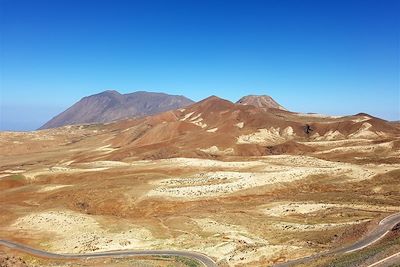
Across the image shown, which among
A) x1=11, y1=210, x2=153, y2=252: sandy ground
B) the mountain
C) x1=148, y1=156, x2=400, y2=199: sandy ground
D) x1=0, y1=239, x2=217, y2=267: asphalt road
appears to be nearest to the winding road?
x1=0, y1=239, x2=217, y2=267: asphalt road

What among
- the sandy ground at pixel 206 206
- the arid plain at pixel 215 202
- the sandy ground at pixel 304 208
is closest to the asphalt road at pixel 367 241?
the arid plain at pixel 215 202

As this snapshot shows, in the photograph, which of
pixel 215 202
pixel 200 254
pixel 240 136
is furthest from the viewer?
pixel 240 136

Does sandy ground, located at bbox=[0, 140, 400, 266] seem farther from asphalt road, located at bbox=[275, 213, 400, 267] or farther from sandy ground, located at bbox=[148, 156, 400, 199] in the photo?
asphalt road, located at bbox=[275, 213, 400, 267]

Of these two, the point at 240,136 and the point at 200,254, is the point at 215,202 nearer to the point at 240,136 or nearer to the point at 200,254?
the point at 200,254

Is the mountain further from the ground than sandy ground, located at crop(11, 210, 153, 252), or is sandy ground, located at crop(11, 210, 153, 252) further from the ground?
the mountain

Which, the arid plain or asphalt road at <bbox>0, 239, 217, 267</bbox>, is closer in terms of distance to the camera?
asphalt road at <bbox>0, 239, 217, 267</bbox>

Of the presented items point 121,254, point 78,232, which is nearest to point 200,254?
point 121,254

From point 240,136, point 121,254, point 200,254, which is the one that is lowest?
point 121,254

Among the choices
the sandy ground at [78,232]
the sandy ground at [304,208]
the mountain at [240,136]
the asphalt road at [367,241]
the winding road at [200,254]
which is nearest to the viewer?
the asphalt road at [367,241]

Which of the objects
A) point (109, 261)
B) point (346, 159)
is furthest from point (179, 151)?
point (109, 261)

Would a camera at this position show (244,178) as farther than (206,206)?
Yes

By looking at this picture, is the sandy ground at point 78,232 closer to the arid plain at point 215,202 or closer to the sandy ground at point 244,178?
the arid plain at point 215,202

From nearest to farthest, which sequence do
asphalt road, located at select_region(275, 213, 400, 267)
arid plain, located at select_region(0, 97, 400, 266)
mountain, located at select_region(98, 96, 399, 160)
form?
asphalt road, located at select_region(275, 213, 400, 267)
arid plain, located at select_region(0, 97, 400, 266)
mountain, located at select_region(98, 96, 399, 160)
